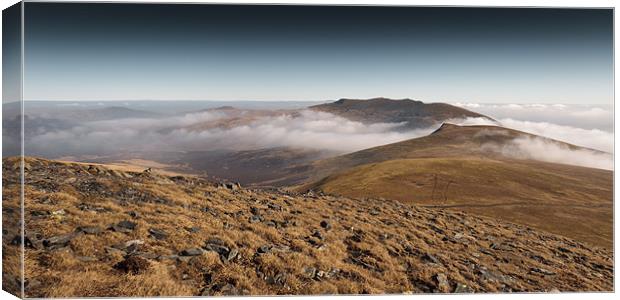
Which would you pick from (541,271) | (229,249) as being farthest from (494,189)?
(229,249)

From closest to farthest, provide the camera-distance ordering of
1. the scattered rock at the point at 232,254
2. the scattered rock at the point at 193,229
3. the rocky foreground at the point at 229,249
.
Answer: the rocky foreground at the point at 229,249, the scattered rock at the point at 232,254, the scattered rock at the point at 193,229

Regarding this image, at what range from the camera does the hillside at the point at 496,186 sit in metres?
30.0

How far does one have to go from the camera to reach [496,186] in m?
49.7

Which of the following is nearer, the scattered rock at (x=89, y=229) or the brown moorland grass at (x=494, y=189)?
the scattered rock at (x=89, y=229)

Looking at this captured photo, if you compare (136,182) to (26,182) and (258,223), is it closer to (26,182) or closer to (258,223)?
(26,182)

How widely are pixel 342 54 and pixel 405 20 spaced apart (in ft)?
9.10

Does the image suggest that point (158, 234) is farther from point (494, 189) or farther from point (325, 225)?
point (494, 189)

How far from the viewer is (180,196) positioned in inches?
579

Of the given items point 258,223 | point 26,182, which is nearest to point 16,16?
point 26,182

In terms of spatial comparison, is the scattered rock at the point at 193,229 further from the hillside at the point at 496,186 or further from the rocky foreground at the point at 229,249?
the hillside at the point at 496,186

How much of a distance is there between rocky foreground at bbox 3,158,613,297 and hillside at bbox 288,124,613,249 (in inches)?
195

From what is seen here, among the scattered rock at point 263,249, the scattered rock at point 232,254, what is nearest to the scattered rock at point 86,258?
the scattered rock at point 232,254

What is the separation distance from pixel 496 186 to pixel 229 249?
46.6m

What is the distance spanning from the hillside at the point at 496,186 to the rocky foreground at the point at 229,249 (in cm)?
495
